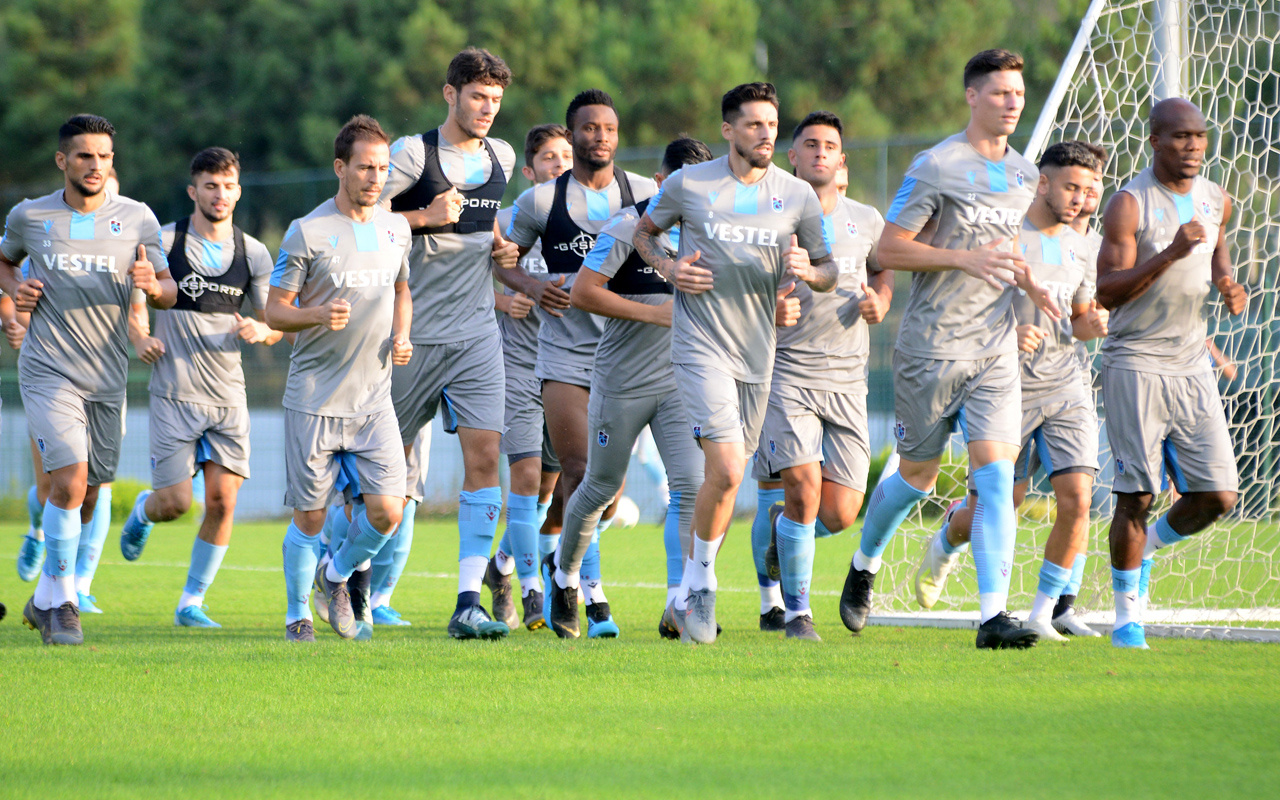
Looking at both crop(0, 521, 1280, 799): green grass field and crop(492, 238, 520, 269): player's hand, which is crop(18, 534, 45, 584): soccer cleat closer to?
crop(0, 521, 1280, 799): green grass field

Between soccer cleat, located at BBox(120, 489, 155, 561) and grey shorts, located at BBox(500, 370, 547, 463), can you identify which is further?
soccer cleat, located at BBox(120, 489, 155, 561)

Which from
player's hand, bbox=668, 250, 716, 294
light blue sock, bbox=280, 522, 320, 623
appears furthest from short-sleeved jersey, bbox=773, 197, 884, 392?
light blue sock, bbox=280, 522, 320, 623

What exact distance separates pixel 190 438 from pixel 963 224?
4.16 meters

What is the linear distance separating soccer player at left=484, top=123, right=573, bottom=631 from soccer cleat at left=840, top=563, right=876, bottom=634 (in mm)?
1517

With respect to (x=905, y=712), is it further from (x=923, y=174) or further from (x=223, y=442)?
(x=223, y=442)

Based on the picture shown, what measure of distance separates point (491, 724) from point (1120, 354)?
342cm

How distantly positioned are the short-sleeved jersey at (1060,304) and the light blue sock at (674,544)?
1693 millimetres

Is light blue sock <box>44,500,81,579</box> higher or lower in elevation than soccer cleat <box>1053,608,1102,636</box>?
higher

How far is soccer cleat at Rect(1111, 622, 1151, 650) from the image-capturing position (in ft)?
21.9

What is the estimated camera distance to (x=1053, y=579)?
6965mm

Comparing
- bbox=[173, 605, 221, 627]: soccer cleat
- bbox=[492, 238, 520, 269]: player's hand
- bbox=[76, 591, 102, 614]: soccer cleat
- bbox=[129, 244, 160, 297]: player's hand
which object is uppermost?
bbox=[492, 238, 520, 269]: player's hand

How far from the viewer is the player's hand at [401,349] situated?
698cm

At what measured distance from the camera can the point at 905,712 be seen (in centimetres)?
503

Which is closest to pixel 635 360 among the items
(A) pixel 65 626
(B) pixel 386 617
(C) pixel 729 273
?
(C) pixel 729 273
